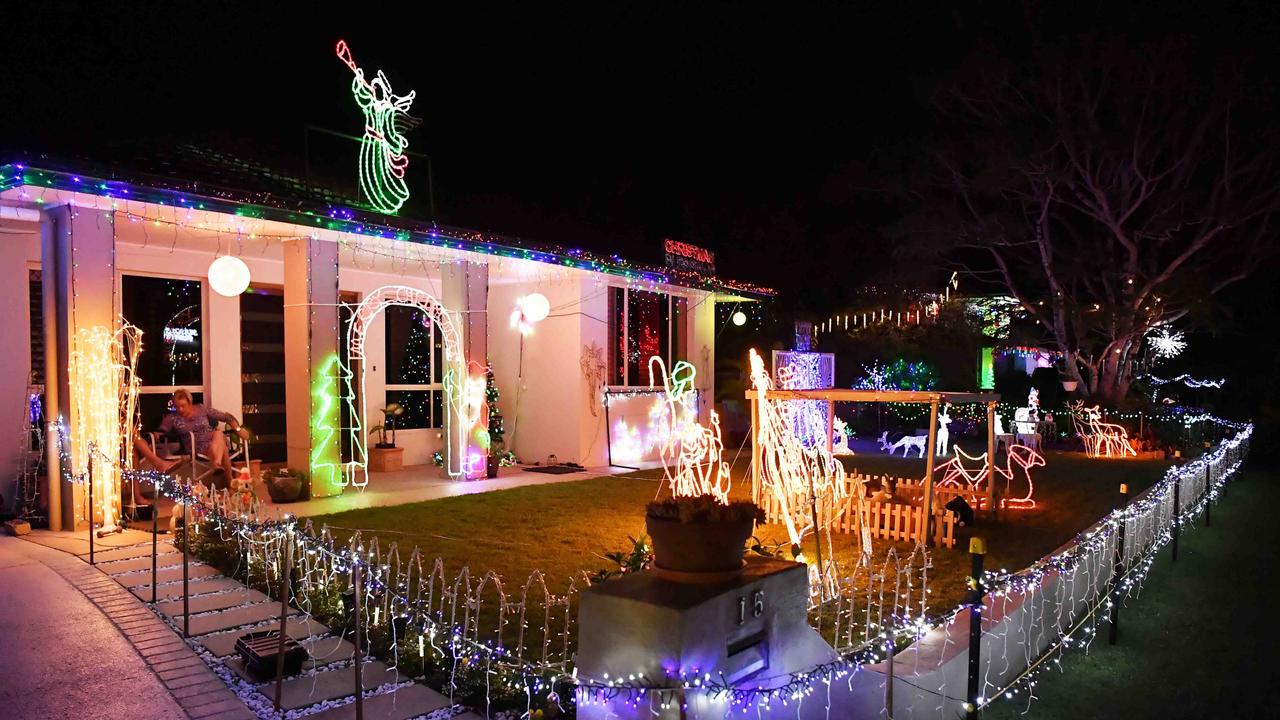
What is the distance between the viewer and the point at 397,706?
428cm

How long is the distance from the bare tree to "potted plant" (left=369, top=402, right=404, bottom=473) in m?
15.2

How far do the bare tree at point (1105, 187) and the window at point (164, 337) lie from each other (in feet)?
58.4

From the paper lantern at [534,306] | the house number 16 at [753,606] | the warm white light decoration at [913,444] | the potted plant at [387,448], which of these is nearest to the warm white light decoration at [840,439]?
the warm white light decoration at [913,444]

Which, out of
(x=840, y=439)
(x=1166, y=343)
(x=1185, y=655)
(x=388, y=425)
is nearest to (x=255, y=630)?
(x=1185, y=655)

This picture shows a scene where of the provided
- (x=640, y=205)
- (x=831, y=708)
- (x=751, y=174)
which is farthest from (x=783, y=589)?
(x=640, y=205)

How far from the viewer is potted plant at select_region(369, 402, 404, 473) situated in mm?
13109

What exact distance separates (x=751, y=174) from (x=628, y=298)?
43.3ft

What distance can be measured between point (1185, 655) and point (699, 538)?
4807mm

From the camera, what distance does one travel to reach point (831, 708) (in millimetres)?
4227

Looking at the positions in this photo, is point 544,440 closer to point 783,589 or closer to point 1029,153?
point 783,589

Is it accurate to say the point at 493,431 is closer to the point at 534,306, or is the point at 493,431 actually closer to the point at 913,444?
the point at 534,306

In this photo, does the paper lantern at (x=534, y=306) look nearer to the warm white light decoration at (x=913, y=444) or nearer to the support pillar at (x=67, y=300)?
the support pillar at (x=67, y=300)

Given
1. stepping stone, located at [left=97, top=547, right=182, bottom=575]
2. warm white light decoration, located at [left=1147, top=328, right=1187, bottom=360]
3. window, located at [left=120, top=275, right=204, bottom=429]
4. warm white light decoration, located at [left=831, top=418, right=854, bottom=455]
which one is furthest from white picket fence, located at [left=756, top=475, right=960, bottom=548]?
warm white light decoration, located at [left=1147, top=328, right=1187, bottom=360]

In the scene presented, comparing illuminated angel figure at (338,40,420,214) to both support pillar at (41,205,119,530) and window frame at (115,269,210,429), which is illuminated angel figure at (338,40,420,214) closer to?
window frame at (115,269,210,429)
